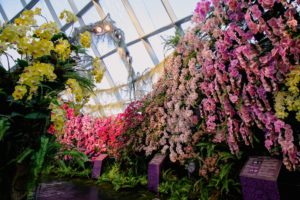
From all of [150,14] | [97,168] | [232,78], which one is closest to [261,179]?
[232,78]

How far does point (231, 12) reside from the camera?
104 inches

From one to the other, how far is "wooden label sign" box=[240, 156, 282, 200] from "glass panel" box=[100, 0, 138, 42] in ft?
19.5

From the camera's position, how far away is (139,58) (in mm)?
7754

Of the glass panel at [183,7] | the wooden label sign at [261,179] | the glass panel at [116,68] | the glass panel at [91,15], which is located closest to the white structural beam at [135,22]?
the glass panel at [183,7]

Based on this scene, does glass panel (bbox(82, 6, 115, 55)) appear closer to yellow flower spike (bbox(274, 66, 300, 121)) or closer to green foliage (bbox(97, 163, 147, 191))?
green foliage (bbox(97, 163, 147, 191))

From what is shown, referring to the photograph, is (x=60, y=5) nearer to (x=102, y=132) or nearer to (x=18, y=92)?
(x=102, y=132)

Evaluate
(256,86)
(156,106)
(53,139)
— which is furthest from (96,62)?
(156,106)

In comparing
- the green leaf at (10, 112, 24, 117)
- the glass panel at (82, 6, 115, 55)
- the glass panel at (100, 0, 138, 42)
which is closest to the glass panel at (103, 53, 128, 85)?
the glass panel at (82, 6, 115, 55)

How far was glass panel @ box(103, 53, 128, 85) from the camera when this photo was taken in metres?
8.50

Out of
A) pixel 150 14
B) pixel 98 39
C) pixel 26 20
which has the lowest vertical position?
pixel 26 20

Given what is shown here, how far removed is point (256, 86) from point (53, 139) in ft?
5.81

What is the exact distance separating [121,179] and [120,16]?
541 cm

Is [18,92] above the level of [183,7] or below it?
below

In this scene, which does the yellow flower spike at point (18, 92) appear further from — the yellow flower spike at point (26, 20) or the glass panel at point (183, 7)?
the glass panel at point (183, 7)
